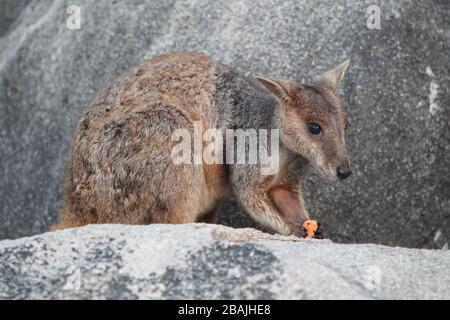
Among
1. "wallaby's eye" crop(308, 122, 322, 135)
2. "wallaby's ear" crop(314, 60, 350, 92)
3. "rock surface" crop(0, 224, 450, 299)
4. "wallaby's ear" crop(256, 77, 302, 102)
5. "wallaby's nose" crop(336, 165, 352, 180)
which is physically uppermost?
"wallaby's ear" crop(314, 60, 350, 92)

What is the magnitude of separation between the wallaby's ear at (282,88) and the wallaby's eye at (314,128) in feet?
1.01

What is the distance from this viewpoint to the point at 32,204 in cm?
903

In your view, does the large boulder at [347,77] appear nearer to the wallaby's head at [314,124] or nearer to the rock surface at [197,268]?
the wallaby's head at [314,124]

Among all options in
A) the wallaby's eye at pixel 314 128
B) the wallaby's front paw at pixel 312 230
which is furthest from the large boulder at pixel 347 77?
the wallaby's eye at pixel 314 128

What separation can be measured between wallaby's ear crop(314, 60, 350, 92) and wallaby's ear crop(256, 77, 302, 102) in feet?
1.07

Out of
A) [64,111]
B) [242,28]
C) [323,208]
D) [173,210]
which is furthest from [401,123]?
[64,111]

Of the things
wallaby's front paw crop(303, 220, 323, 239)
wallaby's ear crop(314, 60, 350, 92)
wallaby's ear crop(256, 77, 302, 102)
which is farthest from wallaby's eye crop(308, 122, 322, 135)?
wallaby's front paw crop(303, 220, 323, 239)

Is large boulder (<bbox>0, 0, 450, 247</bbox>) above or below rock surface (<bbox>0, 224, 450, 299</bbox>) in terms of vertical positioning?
above

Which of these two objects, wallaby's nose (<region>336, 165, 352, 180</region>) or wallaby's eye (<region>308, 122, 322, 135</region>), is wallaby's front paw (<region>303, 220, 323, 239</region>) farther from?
wallaby's eye (<region>308, 122, 322, 135</region>)

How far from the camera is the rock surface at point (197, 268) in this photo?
193 inches

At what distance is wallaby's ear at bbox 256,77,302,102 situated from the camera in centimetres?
710

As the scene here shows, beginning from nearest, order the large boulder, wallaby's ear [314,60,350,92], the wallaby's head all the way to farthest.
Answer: the wallaby's head → wallaby's ear [314,60,350,92] → the large boulder

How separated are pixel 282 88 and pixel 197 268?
247cm

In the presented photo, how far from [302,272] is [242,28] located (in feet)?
13.4
